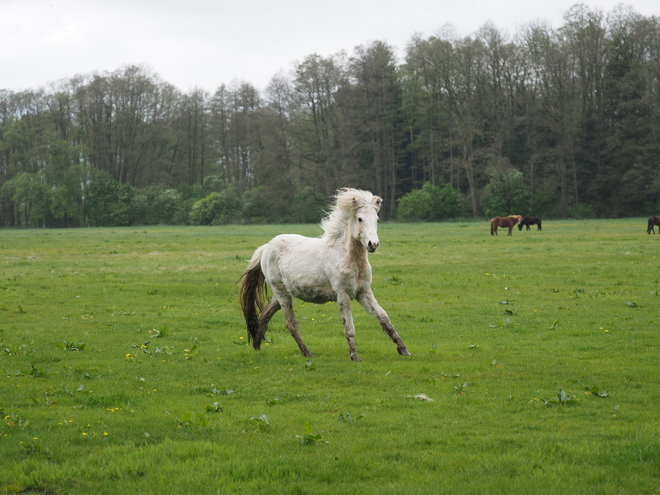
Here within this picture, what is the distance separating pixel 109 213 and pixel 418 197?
4146 cm

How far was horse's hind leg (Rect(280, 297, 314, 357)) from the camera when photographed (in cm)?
1103

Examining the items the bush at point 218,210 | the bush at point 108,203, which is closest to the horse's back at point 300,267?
the bush at point 218,210

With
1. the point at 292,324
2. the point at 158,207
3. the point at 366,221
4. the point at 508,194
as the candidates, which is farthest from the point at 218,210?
the point at 366,221

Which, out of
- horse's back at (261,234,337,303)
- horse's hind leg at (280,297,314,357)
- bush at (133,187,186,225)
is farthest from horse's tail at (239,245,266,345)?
bush at (133,187,186,225)

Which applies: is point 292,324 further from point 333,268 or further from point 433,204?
point 433,204

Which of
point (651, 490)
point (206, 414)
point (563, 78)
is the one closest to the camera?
point (651, 490)

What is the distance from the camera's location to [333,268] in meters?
10.8

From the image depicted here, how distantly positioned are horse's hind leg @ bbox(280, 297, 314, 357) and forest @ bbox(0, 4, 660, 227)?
2532 inches

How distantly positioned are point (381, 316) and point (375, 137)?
7529cm

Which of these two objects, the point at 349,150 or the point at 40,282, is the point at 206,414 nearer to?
the point at 40,282

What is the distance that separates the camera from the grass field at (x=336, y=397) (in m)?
5.73

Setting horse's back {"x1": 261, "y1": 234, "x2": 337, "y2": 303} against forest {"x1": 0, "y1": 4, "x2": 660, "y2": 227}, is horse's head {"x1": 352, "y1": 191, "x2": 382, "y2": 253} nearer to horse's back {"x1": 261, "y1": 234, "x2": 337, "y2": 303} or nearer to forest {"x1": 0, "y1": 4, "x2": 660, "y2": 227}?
horse's back {"x1": 261, "y1": 234, "x2": 337, "y2": 303}

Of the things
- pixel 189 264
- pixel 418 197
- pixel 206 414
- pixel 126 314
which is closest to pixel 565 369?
pixel 206 414

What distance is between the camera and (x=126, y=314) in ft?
52.1
